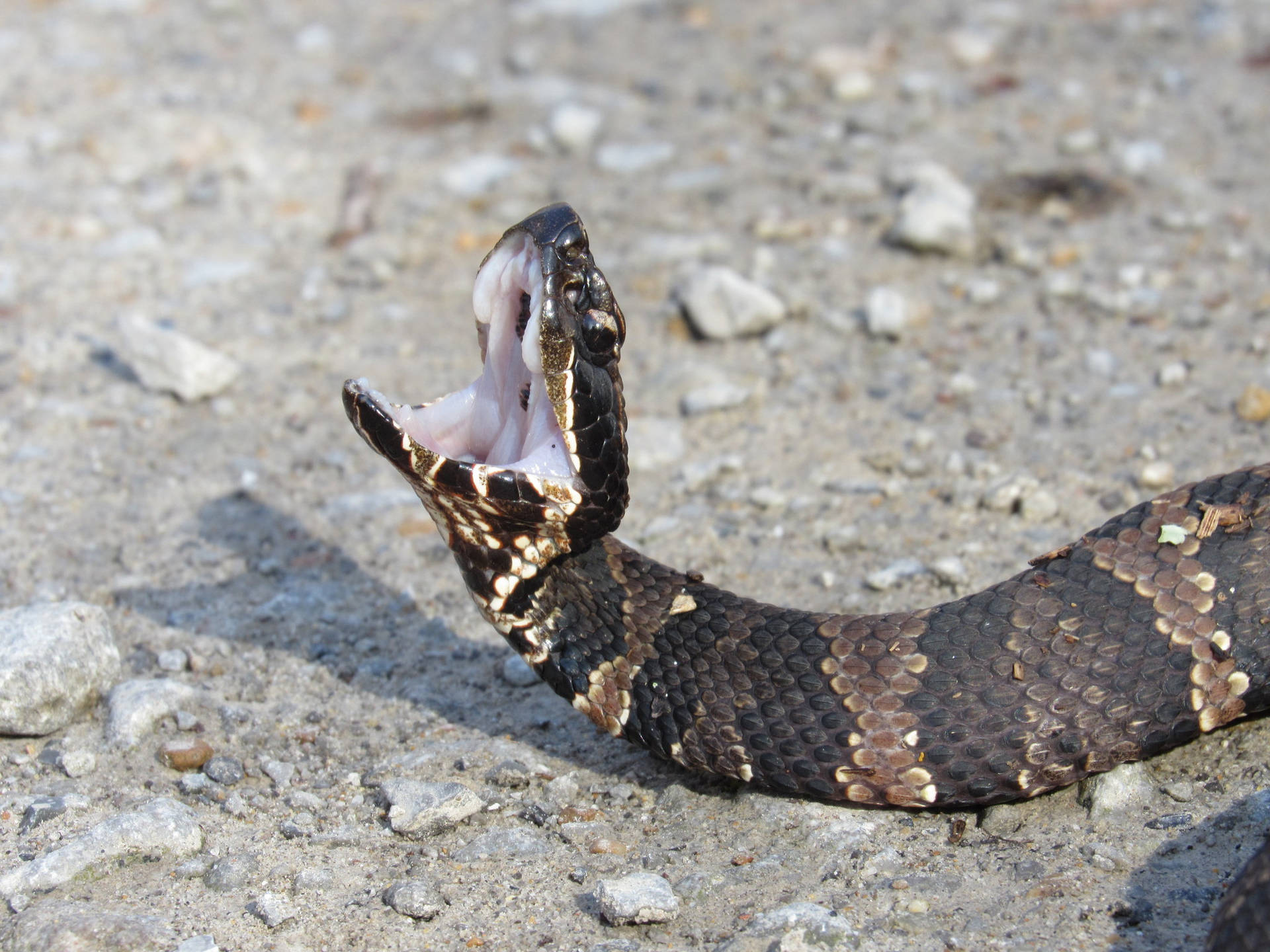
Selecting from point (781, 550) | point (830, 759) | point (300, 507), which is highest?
point (830, 759)

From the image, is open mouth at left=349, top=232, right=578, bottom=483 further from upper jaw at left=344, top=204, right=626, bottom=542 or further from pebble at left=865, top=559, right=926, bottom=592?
pebble at left=865, top=559, right=926, bottom=592

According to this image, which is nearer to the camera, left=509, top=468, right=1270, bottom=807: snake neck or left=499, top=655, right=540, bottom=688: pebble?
left=509, top=468, right=1270, bottom=807: snake neck

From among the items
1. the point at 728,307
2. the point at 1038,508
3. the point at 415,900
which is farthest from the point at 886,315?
the point at 415,900

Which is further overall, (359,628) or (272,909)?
(359,628)

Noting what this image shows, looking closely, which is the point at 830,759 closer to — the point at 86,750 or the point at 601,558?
the point at 601,558

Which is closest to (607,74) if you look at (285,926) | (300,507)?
(300,507)

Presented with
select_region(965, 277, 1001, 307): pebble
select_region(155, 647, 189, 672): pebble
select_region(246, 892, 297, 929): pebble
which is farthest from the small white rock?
select_region(246, 892, 297, 929): pebble

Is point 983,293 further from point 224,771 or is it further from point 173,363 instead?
point 224,771
